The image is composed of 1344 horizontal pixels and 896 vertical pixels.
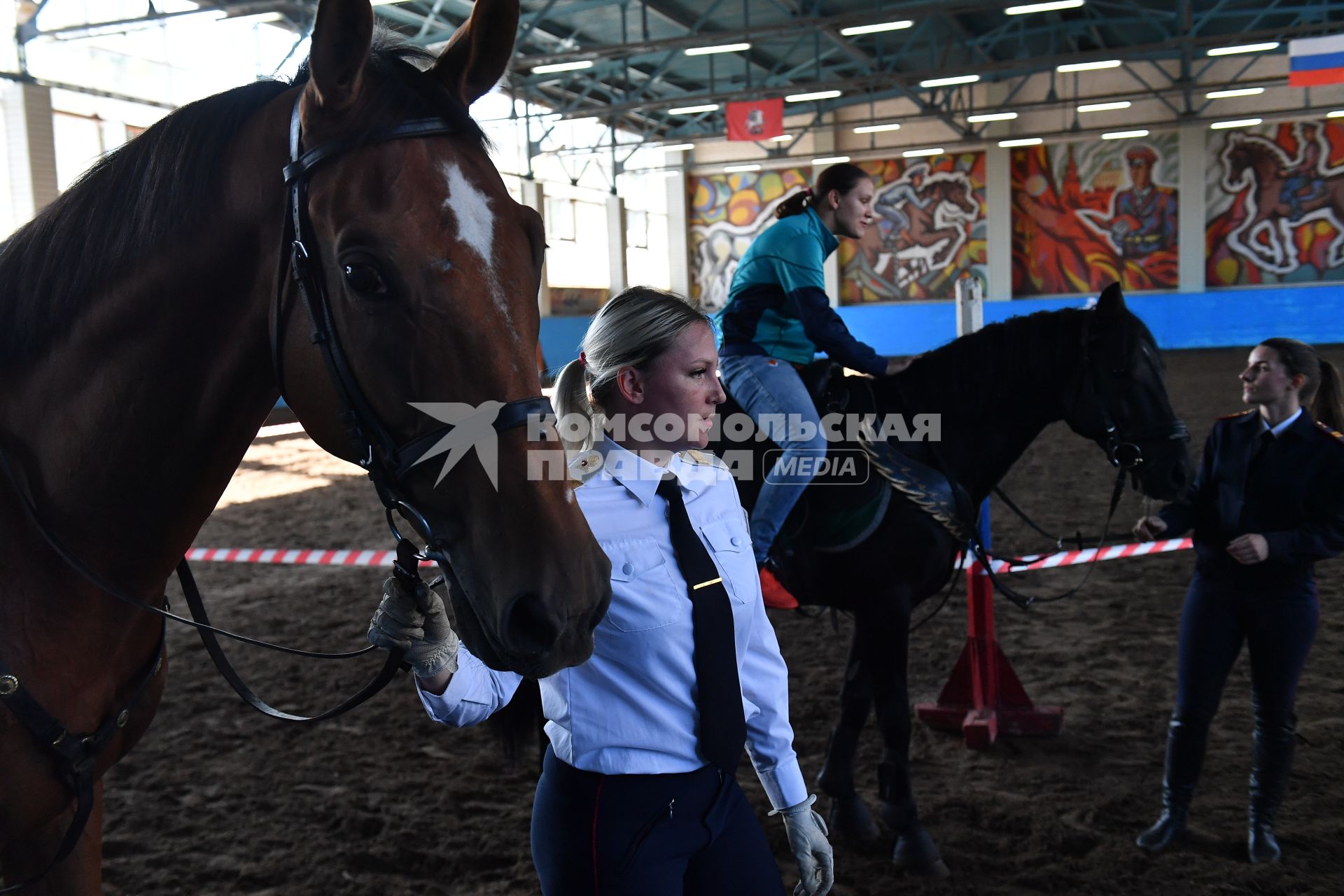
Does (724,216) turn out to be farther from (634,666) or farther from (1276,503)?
(634,666)

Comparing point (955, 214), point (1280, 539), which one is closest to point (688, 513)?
point (1280, 539)

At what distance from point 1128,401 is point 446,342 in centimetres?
298

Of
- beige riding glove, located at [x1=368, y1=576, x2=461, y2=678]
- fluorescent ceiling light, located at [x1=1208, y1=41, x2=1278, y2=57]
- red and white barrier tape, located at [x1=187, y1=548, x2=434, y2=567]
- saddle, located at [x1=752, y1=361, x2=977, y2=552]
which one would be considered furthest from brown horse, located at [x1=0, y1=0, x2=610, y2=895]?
fluorescent ceiling light, located at [x1=1208, y1=41, x2=1278, y2=57]

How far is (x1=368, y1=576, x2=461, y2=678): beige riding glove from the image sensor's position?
4.36ft

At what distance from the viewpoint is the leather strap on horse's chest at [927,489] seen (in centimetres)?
348

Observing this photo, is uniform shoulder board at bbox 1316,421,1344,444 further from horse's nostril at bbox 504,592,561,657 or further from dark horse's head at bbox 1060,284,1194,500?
horse's nostril at bbox 504,592,561,657

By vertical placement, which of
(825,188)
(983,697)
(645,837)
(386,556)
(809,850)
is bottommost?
(983,697)

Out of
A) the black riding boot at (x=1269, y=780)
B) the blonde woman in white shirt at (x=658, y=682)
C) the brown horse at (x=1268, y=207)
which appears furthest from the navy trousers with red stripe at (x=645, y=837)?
the brown horse at (x=1268, y=207)

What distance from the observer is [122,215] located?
4.81 feet

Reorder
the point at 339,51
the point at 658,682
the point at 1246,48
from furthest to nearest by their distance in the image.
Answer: the point at 1246,48
the point at 658,682
the point at 339,51

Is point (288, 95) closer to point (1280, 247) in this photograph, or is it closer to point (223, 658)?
point (223, 658)

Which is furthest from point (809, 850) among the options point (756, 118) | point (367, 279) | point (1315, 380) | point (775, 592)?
point (756, 118)

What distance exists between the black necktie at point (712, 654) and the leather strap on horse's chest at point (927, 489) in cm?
198

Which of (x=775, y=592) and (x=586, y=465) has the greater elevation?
(x=586, y=465)
